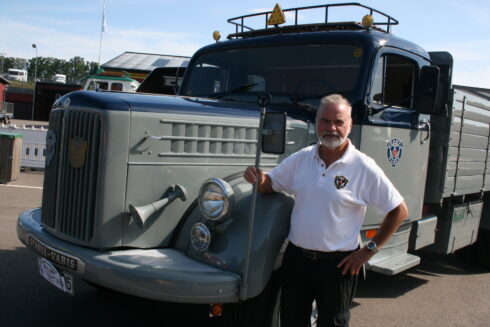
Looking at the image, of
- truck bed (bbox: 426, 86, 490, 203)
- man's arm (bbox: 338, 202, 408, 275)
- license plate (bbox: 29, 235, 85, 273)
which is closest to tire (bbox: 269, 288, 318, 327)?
man's arm (bbox: 338, 202, 408, 275)

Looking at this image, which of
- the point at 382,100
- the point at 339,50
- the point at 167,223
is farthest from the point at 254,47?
the point at 167,223

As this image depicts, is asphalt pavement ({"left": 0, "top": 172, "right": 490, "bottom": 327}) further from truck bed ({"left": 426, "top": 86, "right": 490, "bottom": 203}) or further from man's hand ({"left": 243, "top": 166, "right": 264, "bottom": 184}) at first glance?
man's hand ({"left": 243, "top": 166, "right": 264, "bottom": 184})

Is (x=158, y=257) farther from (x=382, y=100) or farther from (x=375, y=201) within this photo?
(x=382, y=100)

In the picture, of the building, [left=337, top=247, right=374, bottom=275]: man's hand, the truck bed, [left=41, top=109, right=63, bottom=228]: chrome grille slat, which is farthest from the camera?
the building

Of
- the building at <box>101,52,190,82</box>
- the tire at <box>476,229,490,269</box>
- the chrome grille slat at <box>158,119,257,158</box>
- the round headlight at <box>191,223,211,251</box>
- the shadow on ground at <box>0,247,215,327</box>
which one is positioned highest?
the building at <box>101,52,190,82</box>

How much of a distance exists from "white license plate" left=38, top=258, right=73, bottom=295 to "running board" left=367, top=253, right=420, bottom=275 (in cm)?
206

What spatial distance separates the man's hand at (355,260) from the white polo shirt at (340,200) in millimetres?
56

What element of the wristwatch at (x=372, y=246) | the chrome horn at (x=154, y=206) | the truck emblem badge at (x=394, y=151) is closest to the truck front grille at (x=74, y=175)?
the chrome horn at (x=154, y=206)

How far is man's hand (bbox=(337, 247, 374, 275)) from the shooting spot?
2.54 metres

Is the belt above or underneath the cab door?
underneath

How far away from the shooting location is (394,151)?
411cm

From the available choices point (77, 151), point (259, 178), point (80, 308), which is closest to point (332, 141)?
point (259, 178)

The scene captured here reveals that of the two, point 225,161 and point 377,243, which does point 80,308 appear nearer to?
point 225,161

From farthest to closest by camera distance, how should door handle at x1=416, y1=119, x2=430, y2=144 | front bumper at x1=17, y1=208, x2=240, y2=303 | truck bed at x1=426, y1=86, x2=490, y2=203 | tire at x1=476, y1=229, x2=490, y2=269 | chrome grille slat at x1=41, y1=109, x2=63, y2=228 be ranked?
tire at x1=476, y1=229, x2=490, y2=269, truck bed at x1=426, y1=86, x2=490, y2=203, door handle at x1=416, y1=119, x2=430, y2=144, chrome grille slat at x1=41, y1=109, x2=63, y2=228, front bumper at x1=17, y1=208, x2=240, y2=303
